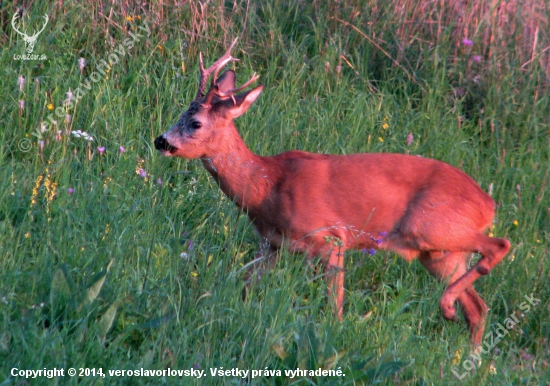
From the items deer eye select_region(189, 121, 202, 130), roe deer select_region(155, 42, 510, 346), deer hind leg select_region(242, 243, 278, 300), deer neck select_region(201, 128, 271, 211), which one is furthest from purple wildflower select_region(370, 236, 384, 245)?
deer eye select_region(189, 121, 202, 130)

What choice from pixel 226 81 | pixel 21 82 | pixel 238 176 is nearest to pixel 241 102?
pixel 238 176

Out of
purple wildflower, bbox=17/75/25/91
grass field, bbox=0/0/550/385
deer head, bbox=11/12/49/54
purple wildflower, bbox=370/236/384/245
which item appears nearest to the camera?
grass field, bbox=0/0/550/385

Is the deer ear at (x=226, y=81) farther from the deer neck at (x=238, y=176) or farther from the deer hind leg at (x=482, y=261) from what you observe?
the deer hind leg at (x=482, y=261)

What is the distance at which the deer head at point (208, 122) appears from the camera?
214 inches

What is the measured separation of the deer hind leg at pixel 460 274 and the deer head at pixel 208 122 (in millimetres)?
1606

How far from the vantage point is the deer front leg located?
4609mm

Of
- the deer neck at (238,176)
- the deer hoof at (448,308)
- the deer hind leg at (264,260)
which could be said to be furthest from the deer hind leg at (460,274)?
the deer neck at (238,176)

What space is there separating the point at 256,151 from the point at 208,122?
3.67 feet

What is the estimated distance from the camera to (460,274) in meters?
5.83

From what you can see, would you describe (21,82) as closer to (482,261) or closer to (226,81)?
(226,81)

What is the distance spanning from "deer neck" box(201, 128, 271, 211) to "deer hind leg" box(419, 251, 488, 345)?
1230 millimetres

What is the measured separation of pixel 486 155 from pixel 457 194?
1.85 m

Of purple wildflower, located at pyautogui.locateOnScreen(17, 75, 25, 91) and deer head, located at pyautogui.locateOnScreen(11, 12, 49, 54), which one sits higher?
deer head, located at pyautogui.locateOnScreen(11, 12, 49, 54)

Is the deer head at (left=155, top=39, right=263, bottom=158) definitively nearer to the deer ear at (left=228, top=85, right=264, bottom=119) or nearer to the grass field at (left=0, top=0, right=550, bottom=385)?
the deer ear at (left=228, top=85, right=264, bottom=119)
